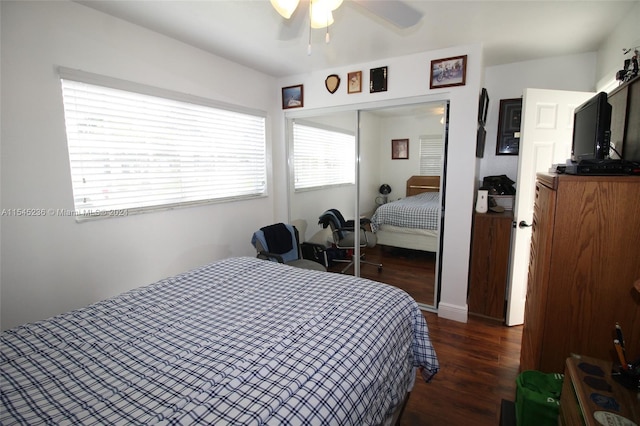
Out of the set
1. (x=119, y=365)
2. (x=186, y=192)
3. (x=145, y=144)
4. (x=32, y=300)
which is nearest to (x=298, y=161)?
(x=186, y=192)

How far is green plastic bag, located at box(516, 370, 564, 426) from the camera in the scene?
4.49 ft

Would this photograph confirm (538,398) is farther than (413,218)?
No

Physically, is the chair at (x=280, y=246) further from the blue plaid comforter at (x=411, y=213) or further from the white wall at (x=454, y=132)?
the white wall at (x=454, y=132)

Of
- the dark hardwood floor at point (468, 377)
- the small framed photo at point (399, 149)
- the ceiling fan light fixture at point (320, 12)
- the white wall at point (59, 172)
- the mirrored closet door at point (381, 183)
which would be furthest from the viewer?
the small framed photo at point (399, 149)

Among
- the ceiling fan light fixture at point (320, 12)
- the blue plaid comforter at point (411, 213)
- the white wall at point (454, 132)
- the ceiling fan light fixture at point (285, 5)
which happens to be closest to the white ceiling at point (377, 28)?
the white wall at point (454, 132)

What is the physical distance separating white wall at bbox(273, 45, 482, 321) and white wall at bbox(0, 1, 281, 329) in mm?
1921

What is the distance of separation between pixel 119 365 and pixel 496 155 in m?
3.80

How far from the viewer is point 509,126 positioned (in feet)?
10.8

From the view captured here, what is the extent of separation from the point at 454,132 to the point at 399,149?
62cm

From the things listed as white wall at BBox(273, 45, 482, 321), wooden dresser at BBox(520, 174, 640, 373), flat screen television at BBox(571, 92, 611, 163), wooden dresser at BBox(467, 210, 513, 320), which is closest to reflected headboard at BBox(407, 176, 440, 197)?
white wall at BBox(273, 45, 482, 321)

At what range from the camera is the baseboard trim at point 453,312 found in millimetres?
2945

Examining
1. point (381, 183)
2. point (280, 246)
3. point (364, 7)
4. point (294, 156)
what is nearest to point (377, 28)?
point (364, 7)

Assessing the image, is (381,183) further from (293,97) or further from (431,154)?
(293,97)

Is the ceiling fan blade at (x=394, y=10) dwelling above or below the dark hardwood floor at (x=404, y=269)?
above
